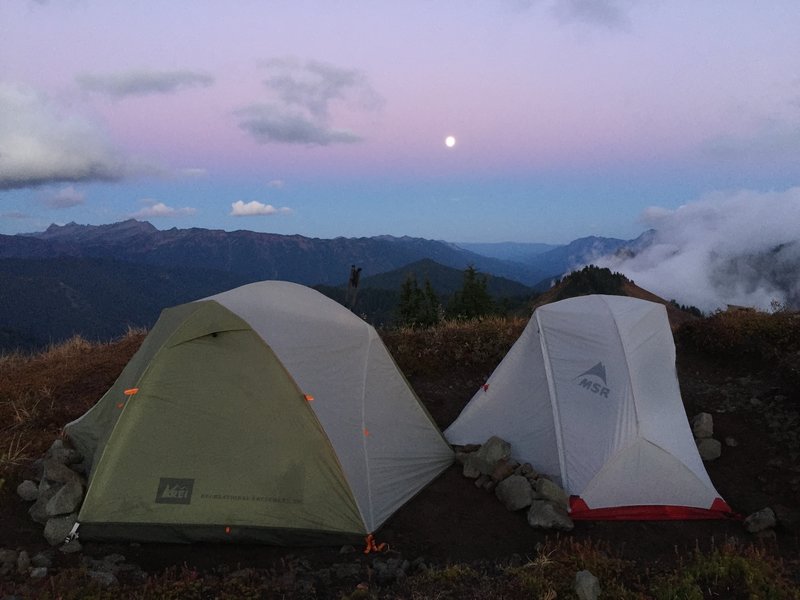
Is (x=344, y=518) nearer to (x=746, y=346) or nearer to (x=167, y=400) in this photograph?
(x=167, y=400)

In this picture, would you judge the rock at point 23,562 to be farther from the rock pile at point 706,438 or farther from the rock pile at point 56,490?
the rock pile at point 706,438

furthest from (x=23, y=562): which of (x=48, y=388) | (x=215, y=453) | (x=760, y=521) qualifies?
(x=760, y=521)

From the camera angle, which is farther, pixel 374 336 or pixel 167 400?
pixel 374 336

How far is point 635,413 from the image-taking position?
768cm

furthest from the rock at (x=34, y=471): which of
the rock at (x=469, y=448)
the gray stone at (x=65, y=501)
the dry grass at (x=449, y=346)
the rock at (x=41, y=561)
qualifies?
the dry grass at (x=449, y=346)

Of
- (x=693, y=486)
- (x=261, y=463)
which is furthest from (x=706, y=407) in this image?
(x=261, y=463)

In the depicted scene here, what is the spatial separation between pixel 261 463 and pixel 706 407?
9.21 meters

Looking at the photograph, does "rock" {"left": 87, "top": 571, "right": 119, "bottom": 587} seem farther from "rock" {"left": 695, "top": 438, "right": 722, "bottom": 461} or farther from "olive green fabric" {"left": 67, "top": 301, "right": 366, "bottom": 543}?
"rock" {"left": 695, "top": 438, "right": 722, "bottom": 461}

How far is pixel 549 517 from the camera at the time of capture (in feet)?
23.1

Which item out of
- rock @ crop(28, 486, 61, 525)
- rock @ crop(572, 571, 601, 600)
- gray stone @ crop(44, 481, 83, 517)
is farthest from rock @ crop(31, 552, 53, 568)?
rock @ crop(572, 571, 601, 600)

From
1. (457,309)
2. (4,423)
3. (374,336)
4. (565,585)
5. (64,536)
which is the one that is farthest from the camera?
(457,309)

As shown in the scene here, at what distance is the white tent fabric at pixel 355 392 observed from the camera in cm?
726

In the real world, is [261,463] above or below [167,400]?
below

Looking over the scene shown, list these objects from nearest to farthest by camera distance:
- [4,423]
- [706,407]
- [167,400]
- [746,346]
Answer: [167,400] → [4,423] → [706,407] → [746,346]
